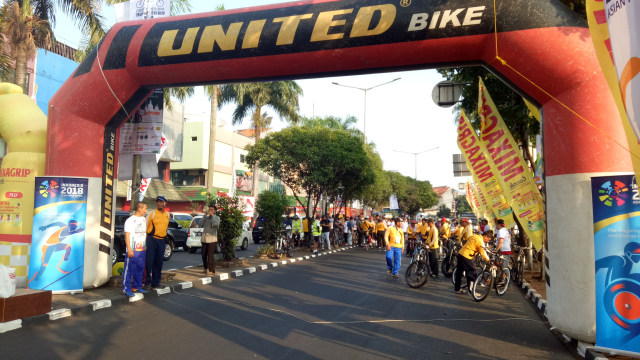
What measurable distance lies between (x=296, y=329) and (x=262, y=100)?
27419 mm

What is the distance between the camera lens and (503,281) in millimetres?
11391

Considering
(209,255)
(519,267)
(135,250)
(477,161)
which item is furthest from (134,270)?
(519,267)

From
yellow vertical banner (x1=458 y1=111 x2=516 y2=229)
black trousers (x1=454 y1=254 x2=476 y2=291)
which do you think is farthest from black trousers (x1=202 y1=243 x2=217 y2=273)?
yellow vertical banner (x1=458 y1=111 x2=516 y2=229)

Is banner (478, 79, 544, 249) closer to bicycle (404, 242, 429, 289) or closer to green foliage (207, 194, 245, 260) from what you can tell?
bicycle (404, 242, 429, 289)

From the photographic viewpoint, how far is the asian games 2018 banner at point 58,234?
8.96 m

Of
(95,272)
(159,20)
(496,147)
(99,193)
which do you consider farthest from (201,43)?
(496,147)

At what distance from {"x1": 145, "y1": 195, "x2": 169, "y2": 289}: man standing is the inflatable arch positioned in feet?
2.76

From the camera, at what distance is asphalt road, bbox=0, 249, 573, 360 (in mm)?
5797

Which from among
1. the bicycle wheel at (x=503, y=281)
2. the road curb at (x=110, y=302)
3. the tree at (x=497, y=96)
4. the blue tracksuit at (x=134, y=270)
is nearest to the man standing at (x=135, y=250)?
the blue tracksuit at (x=134, y=270)

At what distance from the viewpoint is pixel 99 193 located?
9.66 m

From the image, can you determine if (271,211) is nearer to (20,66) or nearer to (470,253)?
(470,253)

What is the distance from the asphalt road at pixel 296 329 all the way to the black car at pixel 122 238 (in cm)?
314

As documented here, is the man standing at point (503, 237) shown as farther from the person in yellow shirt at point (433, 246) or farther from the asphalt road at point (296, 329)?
the asphalt road at point (296, 329)

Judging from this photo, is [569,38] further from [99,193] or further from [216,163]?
[216,163]
